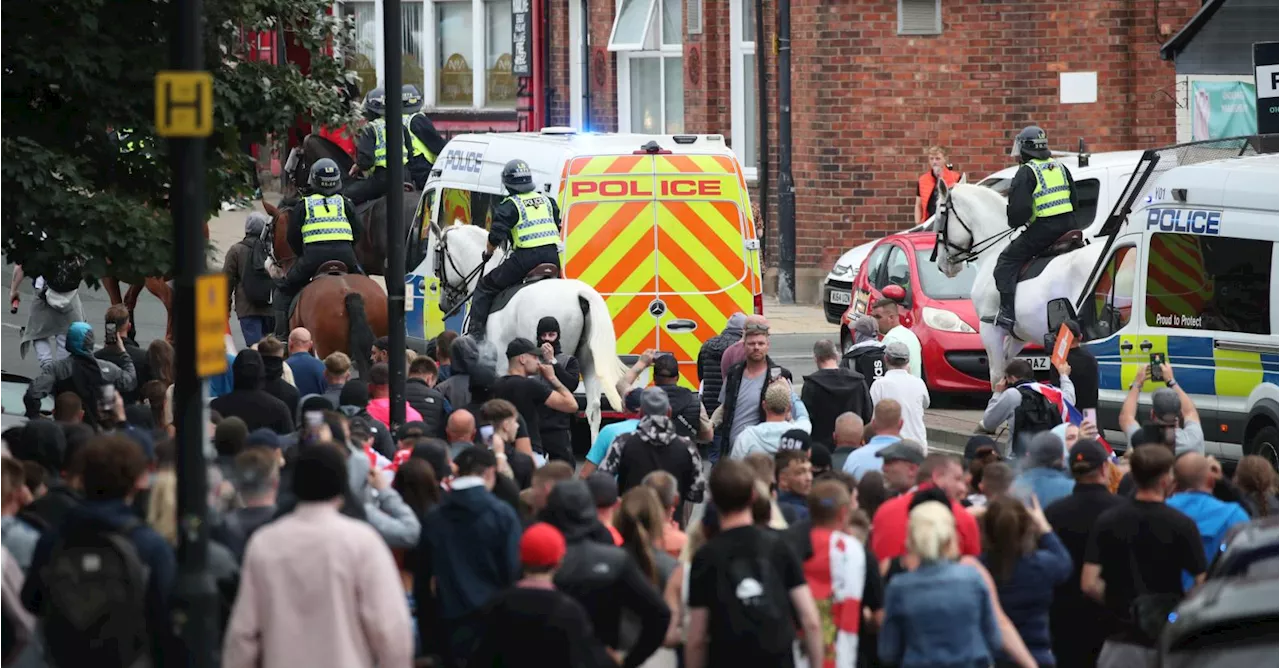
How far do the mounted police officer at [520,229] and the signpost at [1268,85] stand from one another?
626cm

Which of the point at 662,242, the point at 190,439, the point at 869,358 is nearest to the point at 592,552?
the point at 190,439

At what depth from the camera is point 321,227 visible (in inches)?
706

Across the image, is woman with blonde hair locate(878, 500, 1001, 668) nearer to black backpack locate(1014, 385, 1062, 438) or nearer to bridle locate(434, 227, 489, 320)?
black backpack locate(1014, 385, 1062, 438)

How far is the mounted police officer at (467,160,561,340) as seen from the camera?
17.2 meters

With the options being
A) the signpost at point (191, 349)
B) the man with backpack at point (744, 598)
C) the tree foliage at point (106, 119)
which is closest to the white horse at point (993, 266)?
the tree foliage at point (106, 119)

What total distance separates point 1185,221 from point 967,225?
13.6 feet

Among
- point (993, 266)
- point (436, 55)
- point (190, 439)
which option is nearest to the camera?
point (190, 439)

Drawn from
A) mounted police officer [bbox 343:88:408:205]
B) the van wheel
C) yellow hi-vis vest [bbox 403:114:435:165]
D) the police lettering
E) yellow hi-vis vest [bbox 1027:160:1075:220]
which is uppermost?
yellow hi-vis vest [bbox 403:114:435:165]

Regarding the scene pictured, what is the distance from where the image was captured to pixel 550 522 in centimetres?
852

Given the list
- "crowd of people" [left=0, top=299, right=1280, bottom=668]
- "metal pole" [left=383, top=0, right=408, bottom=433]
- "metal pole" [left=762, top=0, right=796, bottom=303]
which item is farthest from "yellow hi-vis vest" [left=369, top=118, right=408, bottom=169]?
"crowd of people" [left=0, top=299, right=1280, bottom=668]

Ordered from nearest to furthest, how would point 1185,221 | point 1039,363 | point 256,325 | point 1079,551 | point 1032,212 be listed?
point 1079,551
point 1185,221
point 1032,212
point 1039,363
point 256,325

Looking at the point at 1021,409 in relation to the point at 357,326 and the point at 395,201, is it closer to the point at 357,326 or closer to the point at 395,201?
the point at 395,201

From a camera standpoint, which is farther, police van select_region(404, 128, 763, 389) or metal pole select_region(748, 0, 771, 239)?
metal pole select_region(748, 0, 771, 239)

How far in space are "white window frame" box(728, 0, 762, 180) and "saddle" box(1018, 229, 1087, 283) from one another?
1354cm
